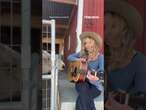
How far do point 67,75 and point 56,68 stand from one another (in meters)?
0.08

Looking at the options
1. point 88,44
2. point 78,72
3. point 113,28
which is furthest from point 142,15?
point 78,72

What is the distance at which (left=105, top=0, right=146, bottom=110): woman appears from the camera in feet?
9.79

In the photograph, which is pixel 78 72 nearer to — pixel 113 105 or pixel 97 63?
pixel 97 63

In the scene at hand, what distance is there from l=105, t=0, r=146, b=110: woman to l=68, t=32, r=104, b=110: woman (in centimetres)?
11

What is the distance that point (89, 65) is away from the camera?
3146 millimetres

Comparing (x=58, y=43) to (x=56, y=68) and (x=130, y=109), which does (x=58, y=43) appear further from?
(x=130, y=109)

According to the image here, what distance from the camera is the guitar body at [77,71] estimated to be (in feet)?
10.2

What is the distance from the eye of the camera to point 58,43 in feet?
10.1

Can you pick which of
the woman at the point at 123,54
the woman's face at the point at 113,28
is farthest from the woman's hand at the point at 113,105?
the woman's face at the point at 113,28

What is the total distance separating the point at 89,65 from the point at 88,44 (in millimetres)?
119

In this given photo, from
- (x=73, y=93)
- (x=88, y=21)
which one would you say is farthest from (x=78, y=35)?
(x=73, y=93)

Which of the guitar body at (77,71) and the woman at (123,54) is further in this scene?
the guitar body at (77,71)

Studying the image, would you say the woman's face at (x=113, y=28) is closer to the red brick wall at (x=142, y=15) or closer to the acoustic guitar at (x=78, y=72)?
the red brick wall at (x=142, y=15)

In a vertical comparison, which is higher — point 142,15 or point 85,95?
point 142,15
